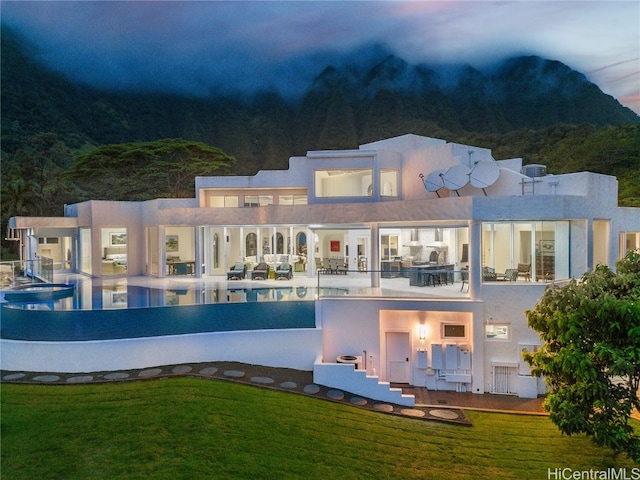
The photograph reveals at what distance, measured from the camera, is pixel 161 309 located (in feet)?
49.6

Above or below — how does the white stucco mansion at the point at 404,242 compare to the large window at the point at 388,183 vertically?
below

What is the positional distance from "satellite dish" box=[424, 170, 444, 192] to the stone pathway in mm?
9674

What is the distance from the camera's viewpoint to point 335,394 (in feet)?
45.5

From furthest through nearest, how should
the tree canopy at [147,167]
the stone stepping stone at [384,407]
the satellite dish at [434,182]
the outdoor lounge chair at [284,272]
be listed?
the tree canopy at [147,167] → the outdoor lounge chair at [284,272] → the satellite dish at [434,182] → the stone stepping stone at [384,407]

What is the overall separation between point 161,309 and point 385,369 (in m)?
8.35

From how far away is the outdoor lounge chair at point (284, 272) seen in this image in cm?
2225

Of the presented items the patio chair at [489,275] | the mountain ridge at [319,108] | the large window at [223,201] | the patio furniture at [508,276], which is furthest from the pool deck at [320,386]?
the mountain ridge at [319,108]

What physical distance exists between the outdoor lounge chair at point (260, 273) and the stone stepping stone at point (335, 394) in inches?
374

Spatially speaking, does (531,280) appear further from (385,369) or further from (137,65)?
(137,65)

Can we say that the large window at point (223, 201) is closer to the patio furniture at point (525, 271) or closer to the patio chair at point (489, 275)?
the patio chair at point (489, 275)

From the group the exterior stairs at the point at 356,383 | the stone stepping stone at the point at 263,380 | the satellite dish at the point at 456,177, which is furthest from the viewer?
the satellite dish at the point at 456,177

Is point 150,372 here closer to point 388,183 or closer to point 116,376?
point 116,376

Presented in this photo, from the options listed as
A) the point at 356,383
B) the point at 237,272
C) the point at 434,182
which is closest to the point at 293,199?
the point at 237,272

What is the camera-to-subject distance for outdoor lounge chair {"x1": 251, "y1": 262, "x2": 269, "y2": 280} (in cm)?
2243
